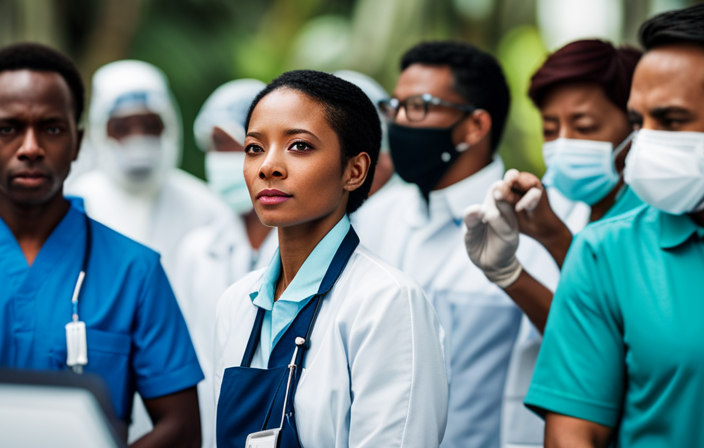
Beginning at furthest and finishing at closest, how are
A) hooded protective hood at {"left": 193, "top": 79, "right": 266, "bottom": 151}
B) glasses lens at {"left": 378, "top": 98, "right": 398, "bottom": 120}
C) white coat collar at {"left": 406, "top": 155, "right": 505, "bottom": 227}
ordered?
1. hooded protective hood at {"left": 193, "top": 79, "right": 266, "bottom": 151}
2. glasses lens at {"left": 378, "top": 98, "right": 398, "bottom": 120}
3. white coat collar at {"left": 406, "top": 155, "right": 505, "bottom": 227}

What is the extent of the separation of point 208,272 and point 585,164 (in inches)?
69.1

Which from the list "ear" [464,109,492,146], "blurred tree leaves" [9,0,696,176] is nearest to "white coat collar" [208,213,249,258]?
"ear" [464,109,492,146]

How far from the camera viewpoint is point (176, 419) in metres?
2.32

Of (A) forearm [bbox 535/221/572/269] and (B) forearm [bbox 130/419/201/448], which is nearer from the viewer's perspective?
(B) forearm [bbox 130/419/201/448]

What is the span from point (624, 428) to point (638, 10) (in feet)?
16.6

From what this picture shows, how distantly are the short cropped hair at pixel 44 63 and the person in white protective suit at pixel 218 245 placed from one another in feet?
3.49

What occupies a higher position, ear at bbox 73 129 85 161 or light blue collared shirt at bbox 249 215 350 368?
ear at bbox 73 129 85 161

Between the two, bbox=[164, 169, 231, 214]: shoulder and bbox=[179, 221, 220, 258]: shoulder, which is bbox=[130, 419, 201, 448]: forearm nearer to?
bbox=[179, 221, 220, 258]: shoulder

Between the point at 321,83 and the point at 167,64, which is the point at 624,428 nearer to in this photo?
the point at 321,83

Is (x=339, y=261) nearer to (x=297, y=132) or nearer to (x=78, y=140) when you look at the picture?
(x=297, y=132)

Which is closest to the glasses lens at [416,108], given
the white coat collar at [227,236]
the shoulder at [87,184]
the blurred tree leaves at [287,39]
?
the white coat collar at [227,236]

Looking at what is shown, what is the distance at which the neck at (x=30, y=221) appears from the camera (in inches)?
93.0

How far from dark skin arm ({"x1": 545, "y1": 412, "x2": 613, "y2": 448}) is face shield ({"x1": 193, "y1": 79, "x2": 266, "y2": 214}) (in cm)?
228

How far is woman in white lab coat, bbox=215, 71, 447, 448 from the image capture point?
1760mm
